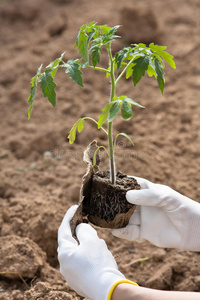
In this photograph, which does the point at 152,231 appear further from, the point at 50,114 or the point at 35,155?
the point at 50,114

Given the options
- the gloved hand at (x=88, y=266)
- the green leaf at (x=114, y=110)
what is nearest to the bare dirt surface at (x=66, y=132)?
the gloved hand at (x=88, y=266)

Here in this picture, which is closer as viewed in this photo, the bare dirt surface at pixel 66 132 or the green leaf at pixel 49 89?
the green leaf at pixel 49 89

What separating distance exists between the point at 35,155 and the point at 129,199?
182cm

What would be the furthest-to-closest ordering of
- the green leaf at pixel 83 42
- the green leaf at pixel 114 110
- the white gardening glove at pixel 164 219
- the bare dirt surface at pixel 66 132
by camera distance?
the bare dirt surface at pixel 66 132, the white gardening glove at pixel 164 219, the green leaf at pixel 83 42, the green leaf at pixel 114 110

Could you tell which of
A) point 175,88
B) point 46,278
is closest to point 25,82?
point 175,88

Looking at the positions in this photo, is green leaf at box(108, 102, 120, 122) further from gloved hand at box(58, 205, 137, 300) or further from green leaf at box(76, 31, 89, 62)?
gloved hand at box(58, 205, 137, 300)

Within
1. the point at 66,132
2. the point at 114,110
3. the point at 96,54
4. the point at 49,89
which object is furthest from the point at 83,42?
the point at 66,132

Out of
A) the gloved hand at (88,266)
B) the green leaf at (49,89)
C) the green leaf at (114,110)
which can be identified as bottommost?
the gloved hand at (88,266)

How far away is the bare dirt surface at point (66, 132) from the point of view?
2773 millimetres

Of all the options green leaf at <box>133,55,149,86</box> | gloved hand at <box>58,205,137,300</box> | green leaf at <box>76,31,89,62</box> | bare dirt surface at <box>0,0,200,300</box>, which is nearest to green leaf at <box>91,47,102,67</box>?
green leaf at <box>76,31,89,62</box>

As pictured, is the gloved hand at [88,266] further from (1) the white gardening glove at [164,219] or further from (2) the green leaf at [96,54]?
(2) the green leaf at [96,54]

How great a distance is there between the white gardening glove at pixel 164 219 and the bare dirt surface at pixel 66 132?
0.40 m

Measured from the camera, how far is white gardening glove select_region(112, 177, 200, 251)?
7.71 ft

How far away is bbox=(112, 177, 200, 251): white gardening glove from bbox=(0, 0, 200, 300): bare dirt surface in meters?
0.40
